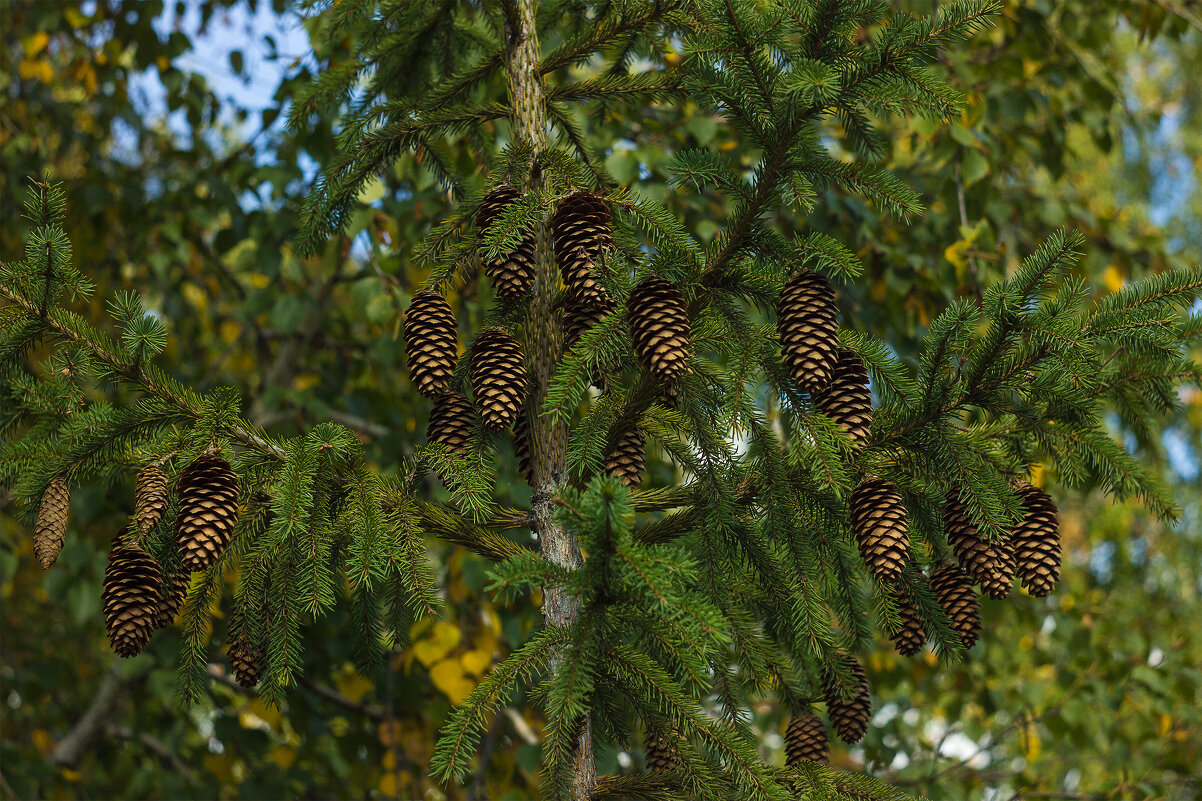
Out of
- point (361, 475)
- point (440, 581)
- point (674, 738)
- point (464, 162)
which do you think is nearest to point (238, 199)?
point (464, 162)

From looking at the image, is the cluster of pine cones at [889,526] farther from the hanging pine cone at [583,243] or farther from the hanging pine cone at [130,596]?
the hanging pine cone at [130,596]

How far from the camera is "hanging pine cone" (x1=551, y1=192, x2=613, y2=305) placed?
1.58 meters

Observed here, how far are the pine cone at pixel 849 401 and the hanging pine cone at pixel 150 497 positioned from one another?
1.04 m

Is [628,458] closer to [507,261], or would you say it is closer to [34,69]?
[507,261]

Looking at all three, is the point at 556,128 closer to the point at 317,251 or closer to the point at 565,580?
the point at 317,251

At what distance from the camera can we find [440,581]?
4.61m

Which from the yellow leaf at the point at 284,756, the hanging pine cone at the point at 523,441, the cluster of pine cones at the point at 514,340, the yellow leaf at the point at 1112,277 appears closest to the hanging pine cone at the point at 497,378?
the cluster of pine cones at the point at 514,340

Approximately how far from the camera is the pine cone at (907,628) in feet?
5.72

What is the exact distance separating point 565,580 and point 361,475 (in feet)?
1.61

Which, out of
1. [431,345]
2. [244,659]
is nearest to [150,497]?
[244,659]

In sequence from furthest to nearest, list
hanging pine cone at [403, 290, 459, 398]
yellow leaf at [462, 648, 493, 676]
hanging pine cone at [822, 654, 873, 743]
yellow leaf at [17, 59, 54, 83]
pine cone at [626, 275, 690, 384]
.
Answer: yellow leaf at [17, 59, 54, 83], yellow leaf at [462, 648, 493, 676], hanging pine cone at [822, 654, 873, 743], hanging pine cone at [403, 290, 459, 398], pine cone at [626, 275, 690, 384]

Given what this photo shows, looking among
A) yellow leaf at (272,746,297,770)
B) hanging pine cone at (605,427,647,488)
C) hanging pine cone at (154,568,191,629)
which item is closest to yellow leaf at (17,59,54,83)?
yellow leaf at (272,746,297,770)

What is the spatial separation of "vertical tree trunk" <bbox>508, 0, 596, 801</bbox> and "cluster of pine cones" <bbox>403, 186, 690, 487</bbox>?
0.06 meters

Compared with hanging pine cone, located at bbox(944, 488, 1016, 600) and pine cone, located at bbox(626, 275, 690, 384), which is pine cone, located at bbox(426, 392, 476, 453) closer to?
pine cone, located at bbox(626, 275, 690, 384)
